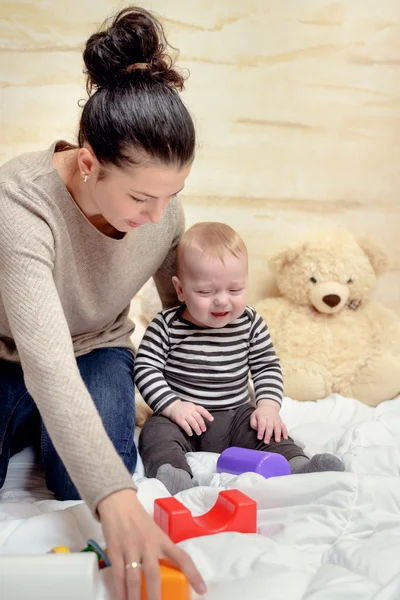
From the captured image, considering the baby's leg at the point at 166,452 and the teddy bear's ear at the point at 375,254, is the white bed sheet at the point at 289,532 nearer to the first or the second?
the baby's leg at the point at 166,452

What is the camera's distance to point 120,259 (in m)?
1.34

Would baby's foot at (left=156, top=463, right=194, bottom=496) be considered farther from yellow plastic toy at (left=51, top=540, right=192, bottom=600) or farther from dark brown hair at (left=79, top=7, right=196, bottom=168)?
dark brown hair at (left=79, top=7, right=196, bottom=168)

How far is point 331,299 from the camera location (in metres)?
1.90

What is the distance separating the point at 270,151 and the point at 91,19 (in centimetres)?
63

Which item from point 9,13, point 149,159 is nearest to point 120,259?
point 149,159

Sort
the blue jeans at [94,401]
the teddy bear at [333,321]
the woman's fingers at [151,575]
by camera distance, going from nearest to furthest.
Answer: the woman's fingers at [151,575], the blue jeans at [94,401], the teddy bear at [333,321]

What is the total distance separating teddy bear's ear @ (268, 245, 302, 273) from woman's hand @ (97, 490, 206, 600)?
1268 mm

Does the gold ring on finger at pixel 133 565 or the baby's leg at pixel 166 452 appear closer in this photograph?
the gold ring on finger at pixel 133 565

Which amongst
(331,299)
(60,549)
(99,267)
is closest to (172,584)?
(60,549)

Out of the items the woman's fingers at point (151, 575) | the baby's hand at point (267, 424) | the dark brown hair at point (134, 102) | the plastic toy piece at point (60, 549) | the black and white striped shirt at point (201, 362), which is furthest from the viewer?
the black and white striped shirt at point (201, 362)

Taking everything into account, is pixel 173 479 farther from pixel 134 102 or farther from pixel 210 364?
pixel 134 102

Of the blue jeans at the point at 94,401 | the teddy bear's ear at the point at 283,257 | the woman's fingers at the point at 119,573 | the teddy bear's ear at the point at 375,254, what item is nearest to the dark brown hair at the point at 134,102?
the blue jeans at the point at 94,401

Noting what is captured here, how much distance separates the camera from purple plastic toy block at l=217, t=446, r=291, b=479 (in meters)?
1.20

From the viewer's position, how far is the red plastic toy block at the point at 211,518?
928 mm
